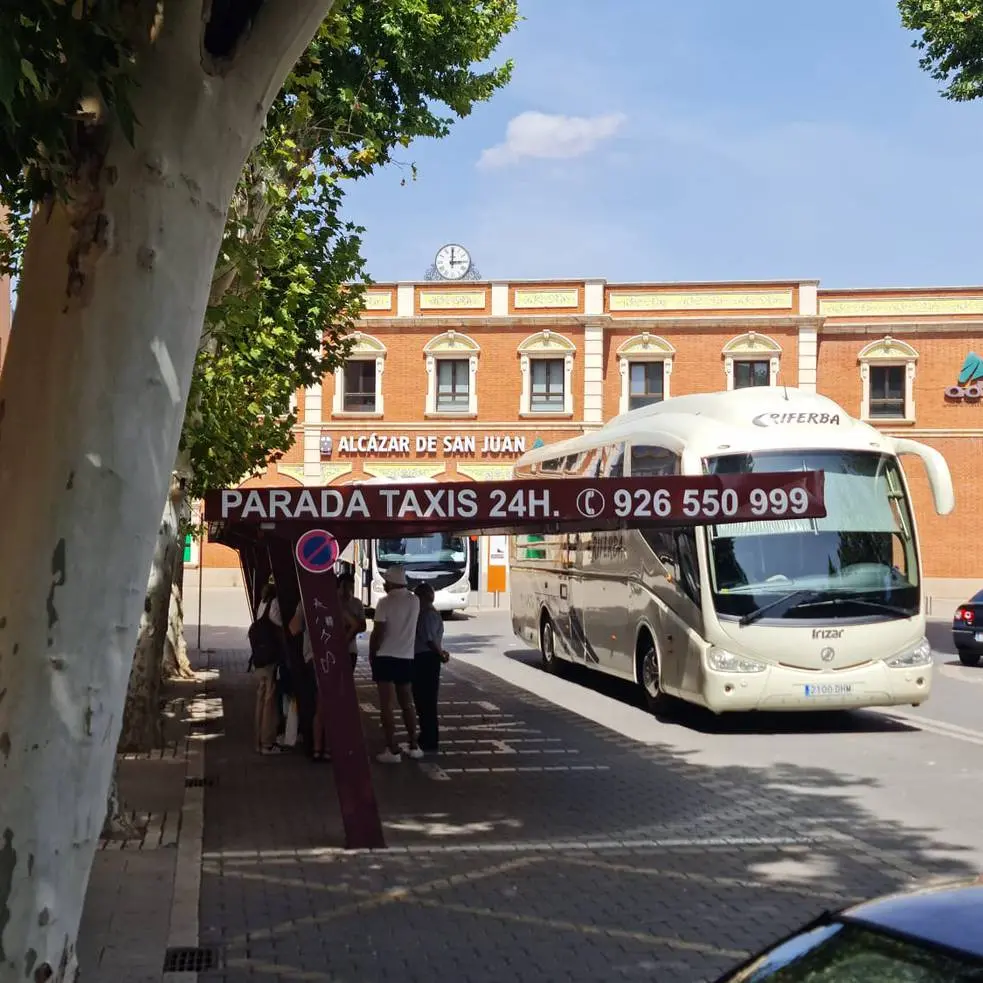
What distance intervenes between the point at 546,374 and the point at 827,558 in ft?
102

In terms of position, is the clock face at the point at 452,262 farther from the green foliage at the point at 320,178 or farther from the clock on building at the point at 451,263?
the green foliage at the point at 320,178

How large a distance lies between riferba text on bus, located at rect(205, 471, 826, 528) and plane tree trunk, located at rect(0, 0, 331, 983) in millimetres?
4762

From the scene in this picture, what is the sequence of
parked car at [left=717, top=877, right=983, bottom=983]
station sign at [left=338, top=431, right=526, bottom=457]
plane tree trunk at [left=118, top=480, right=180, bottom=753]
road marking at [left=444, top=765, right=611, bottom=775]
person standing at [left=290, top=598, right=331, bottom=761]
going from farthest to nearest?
station sign at [left=338, top=431, right=526, bottom=457]
person standing at [left=290, top=598, right=331, bottom=761]
plane tree trunk at [left=118, top=480, right=180, bottom=753]
road marking at [left=444, top=765, right=611, bottom=775]
parked car at [left=717, top=877, right=983, bottom=983]

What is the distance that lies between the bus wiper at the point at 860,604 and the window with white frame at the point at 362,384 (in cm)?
3216

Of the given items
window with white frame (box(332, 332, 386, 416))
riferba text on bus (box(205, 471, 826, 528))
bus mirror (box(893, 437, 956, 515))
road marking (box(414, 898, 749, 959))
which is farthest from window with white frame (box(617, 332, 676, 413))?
road marking (box(414, 898, 749, 959))

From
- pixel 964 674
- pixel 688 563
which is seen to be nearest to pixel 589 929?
pixel 688 563

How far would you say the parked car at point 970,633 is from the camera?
23.4m

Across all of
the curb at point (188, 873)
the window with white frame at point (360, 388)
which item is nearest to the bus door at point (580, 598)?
the curb at point (188, 873)

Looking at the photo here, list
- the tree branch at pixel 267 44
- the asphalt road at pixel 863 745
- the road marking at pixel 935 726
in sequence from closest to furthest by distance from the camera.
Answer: the tree branch at pixel 267 44, the asphalt road at pixel 863 745, the road marking at pixel 935 726

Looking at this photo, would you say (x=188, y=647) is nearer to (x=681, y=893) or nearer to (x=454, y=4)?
(x=454, y=4)

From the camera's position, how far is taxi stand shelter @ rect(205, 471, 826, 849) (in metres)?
9.49

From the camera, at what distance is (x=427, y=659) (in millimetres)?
13500

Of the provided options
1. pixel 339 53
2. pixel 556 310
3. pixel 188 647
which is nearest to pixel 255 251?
pixel 339 53

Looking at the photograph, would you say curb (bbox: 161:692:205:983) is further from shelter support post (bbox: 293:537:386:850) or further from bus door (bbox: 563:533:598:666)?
bus door (bbox: 563:533:598:666)
